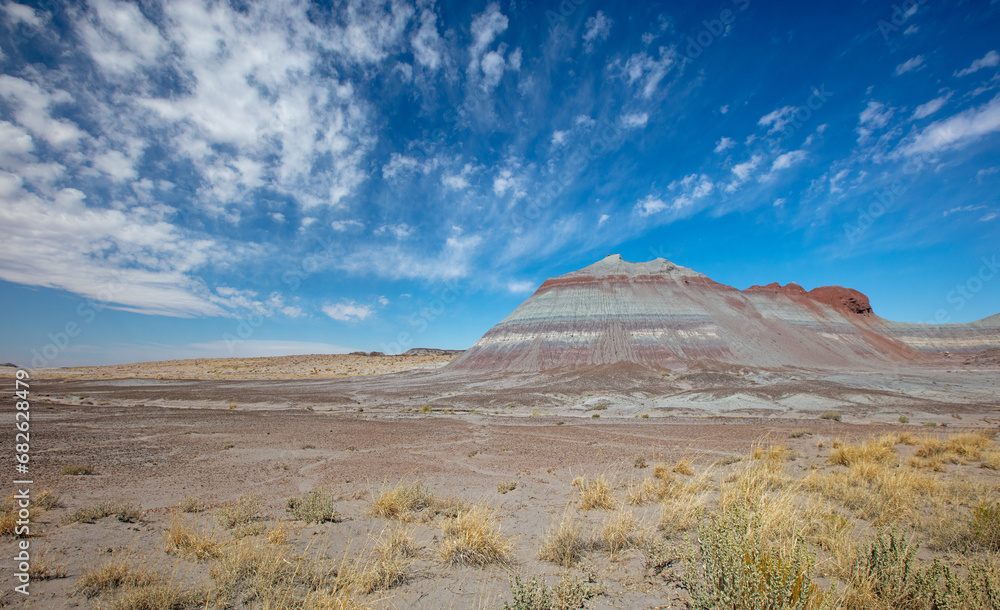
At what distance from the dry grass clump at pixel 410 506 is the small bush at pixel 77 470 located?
8.08 meters

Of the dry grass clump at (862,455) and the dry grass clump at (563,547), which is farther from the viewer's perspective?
the dry grass clump at (862,455)

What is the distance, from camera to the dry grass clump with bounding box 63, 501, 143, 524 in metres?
5.94

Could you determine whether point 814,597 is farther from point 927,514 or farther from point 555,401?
point 555,401

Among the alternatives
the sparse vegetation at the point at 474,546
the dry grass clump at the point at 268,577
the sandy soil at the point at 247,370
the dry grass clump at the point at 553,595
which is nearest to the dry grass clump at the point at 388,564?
the dry grass clump at the point at 268,577

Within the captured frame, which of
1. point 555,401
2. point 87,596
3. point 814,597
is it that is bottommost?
point 555,401

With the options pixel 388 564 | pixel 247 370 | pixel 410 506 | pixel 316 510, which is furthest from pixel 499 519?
pixel 247 370

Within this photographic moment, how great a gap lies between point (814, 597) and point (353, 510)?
6621mm

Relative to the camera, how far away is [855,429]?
17.1 metres

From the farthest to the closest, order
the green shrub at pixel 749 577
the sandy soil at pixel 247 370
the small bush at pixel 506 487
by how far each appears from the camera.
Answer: the sandy soil at pixel 247 370
the small bush at pixel 506 487
the green shrub at pixel 749 577

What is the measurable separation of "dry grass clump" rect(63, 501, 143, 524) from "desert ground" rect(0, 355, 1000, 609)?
0.03m

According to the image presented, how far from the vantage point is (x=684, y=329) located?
56.9m

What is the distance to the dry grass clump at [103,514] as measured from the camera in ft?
19.5

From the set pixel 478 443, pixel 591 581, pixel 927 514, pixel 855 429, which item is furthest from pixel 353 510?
pixel 855 429

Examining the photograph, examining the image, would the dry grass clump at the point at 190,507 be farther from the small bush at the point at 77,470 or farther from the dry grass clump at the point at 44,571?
the small bush at the point at 77,470
